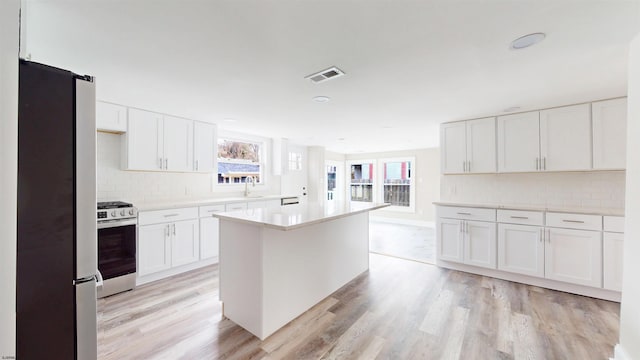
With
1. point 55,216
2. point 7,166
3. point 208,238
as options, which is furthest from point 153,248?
point 7,166

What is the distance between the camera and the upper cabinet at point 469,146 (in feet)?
11.5

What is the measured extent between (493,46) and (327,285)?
2.54m

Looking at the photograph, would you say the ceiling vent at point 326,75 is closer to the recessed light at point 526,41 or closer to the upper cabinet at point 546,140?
the recessed light at point 526,41

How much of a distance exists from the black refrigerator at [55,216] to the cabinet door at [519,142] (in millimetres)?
4251

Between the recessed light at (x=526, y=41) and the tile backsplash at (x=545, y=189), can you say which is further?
the tile backsplash at (x=545, y=189)

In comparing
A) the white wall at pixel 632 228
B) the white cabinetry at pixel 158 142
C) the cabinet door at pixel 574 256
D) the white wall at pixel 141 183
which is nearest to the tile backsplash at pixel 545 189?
the cabinet door at pixel 574 256

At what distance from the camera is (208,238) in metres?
3.62

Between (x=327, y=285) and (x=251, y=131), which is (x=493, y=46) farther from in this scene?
(x=251, y=131)

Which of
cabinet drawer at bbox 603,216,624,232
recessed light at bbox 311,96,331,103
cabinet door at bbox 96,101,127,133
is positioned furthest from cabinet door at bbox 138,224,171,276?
cabinet drawer at bbox 603,216,624,232

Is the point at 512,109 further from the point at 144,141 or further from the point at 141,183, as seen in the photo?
the point at 141,183

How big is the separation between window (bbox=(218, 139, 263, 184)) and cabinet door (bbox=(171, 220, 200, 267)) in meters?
1.31

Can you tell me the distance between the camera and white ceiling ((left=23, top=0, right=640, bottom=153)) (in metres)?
1.34

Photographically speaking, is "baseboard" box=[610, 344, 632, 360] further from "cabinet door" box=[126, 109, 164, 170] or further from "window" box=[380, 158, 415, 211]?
"window" box=[380, 158, 415, 211]

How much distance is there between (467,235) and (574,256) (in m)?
1.05
